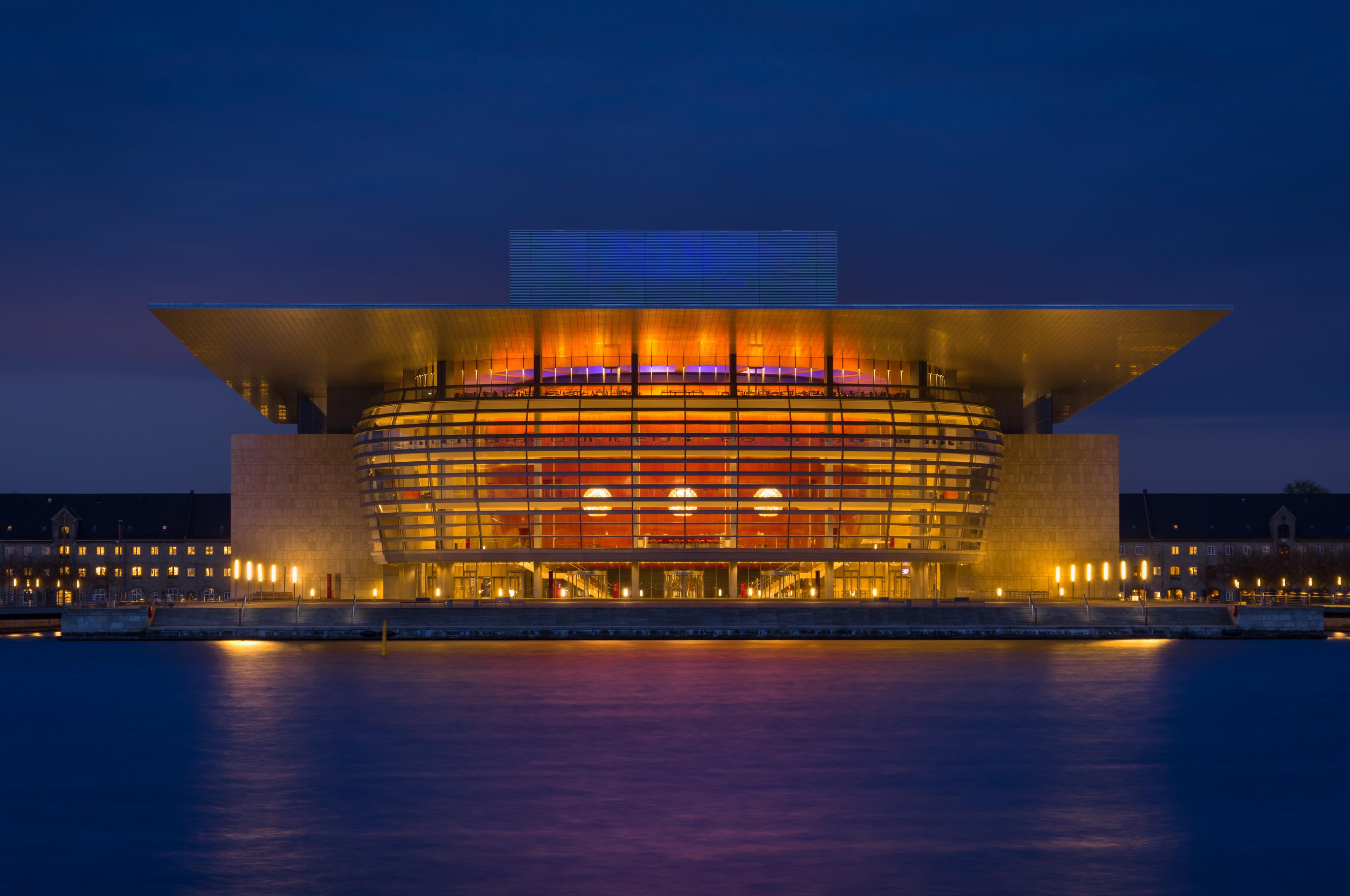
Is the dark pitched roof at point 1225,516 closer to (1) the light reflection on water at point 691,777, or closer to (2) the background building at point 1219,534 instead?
(2) the background building at point 1219,534

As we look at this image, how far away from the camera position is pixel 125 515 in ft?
425

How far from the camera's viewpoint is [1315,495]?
12631 cm

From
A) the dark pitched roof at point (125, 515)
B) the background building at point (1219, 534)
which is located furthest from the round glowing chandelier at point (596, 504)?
the dark pitched roof at point (125, 515)

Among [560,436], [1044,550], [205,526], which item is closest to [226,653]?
[560,436]

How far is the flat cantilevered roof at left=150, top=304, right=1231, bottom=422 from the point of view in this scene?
5997 centimetres

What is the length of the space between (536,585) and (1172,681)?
124ft

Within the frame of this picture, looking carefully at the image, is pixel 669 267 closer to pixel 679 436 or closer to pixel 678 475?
pixel 679 436

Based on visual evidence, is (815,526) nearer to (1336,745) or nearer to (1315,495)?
(1336,745)

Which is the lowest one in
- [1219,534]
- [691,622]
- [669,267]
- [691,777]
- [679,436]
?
[691,777]

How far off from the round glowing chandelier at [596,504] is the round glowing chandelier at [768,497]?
699cm

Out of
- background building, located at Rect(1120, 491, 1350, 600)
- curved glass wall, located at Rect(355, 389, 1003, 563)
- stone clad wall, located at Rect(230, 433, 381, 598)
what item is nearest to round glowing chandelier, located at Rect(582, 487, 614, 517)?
curved glass wall, located at Rect(355, 389, 1003, 563)

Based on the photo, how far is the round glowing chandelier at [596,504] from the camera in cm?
6988

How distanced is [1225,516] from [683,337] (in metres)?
74.5

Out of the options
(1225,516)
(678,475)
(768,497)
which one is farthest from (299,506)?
(1225,516)
